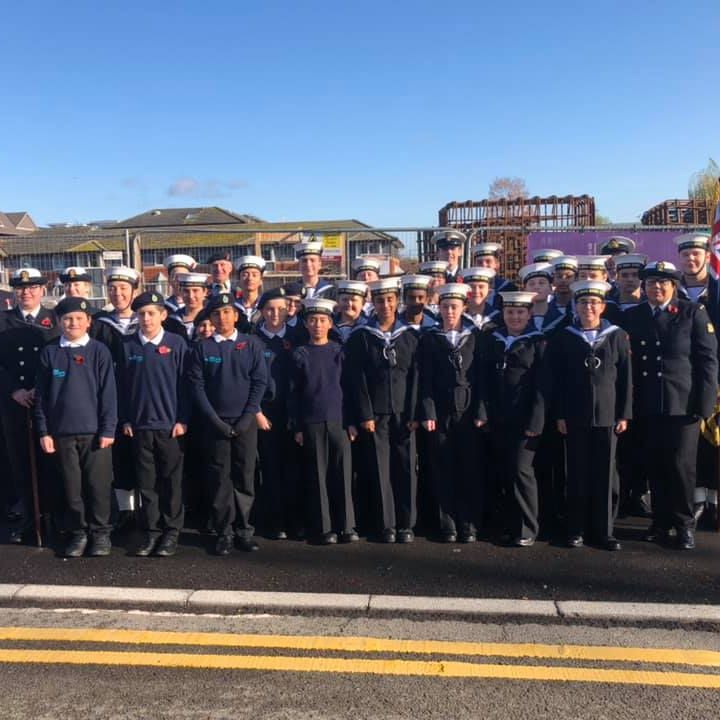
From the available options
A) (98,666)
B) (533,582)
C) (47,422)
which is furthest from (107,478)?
(533,582)

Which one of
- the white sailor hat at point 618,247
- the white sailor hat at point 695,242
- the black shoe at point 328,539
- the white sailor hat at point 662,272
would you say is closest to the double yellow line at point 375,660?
the black shoe at point 328,539

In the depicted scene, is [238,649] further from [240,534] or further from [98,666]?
[240,534]

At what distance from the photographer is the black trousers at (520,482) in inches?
214

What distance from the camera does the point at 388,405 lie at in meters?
5.59

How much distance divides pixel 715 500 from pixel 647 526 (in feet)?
2.36

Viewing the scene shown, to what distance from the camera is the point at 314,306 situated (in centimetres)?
561

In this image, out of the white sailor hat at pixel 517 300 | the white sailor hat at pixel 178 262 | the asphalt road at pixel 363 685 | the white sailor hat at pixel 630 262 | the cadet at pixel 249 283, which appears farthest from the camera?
the white sailor hat at pixel 178 262

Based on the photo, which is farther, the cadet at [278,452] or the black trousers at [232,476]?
the cadet at [278,452]

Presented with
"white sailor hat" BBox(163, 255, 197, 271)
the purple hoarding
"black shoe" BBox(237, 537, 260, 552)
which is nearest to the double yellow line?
"black shoe" BBox(237, 537, 260, 552)

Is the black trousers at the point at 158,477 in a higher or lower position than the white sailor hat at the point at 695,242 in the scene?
lower

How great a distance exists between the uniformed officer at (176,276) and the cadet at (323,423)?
1.55 m

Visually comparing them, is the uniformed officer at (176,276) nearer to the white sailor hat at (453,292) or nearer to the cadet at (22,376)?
the cadet at (22,376)

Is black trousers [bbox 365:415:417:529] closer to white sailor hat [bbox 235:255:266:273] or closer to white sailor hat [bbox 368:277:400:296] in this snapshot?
white sailor hat [bbox 368:277:400:296]

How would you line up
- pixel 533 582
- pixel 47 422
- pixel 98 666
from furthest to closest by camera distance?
pixel 47 422 < pixel 533 582 < pixel 98 666
